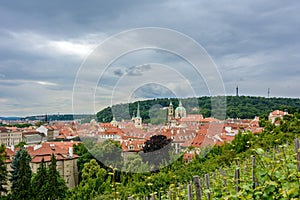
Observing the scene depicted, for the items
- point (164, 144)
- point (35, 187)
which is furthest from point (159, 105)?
point (35, 187)

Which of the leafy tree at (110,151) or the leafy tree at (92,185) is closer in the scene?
the leafy tree at (110,151)

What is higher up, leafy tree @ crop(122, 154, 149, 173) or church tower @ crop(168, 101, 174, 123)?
church tower @ crop(168, 101, 174, 123)

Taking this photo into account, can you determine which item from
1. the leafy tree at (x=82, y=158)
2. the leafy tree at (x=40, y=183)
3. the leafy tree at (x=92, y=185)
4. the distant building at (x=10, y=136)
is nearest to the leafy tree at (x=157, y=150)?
the leafy tree at (x=92, y=185)

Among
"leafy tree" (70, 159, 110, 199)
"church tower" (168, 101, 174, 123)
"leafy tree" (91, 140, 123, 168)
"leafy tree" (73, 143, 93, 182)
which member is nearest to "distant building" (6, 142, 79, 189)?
"leafy tree" (73, 143, 93, 182)

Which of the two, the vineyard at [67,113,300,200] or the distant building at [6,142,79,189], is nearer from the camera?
the vineyard at [67,113,300,200]

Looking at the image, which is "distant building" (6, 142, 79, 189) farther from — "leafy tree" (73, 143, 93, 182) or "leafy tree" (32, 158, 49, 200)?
"leafy tree" (32, 158, 49, 200)

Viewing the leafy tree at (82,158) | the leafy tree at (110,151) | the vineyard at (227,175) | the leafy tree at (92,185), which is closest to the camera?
the vineyard at (227,175)

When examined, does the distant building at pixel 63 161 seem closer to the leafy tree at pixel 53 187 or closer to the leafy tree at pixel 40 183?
the leafy tree at pixel 53 187

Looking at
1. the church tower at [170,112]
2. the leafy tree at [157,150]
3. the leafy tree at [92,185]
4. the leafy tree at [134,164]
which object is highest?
the church tower at [170,112]

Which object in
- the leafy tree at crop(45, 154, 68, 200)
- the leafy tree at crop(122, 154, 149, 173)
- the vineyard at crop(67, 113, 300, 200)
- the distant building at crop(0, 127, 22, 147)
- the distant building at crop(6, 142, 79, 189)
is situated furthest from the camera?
the distant building at crop(0, 127, 22, 147)

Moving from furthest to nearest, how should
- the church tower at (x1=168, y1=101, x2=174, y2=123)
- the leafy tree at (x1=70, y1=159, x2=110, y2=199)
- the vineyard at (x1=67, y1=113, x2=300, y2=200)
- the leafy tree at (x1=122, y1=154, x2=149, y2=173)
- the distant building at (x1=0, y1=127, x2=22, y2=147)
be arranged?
1. the distant building at (x1=0, y1=127, x2=22, y2=147)
2. the church tower at (x1=168, y1=101, x2=174, y2=123)
3. the leafy tree at (x1=70, y1=159, x2=110, y2=199)
4. the leafy tree at (x1=122, y1=154, x2=149, y2=173)
5. the vineyard at (x1=67, y1=113, x2=300, y2=200)

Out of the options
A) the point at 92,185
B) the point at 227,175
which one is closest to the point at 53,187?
the point at 92,185

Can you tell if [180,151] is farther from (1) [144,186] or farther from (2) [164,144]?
(1) [144,186]

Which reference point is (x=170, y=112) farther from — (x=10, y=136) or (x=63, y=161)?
(x=10, y=136)
